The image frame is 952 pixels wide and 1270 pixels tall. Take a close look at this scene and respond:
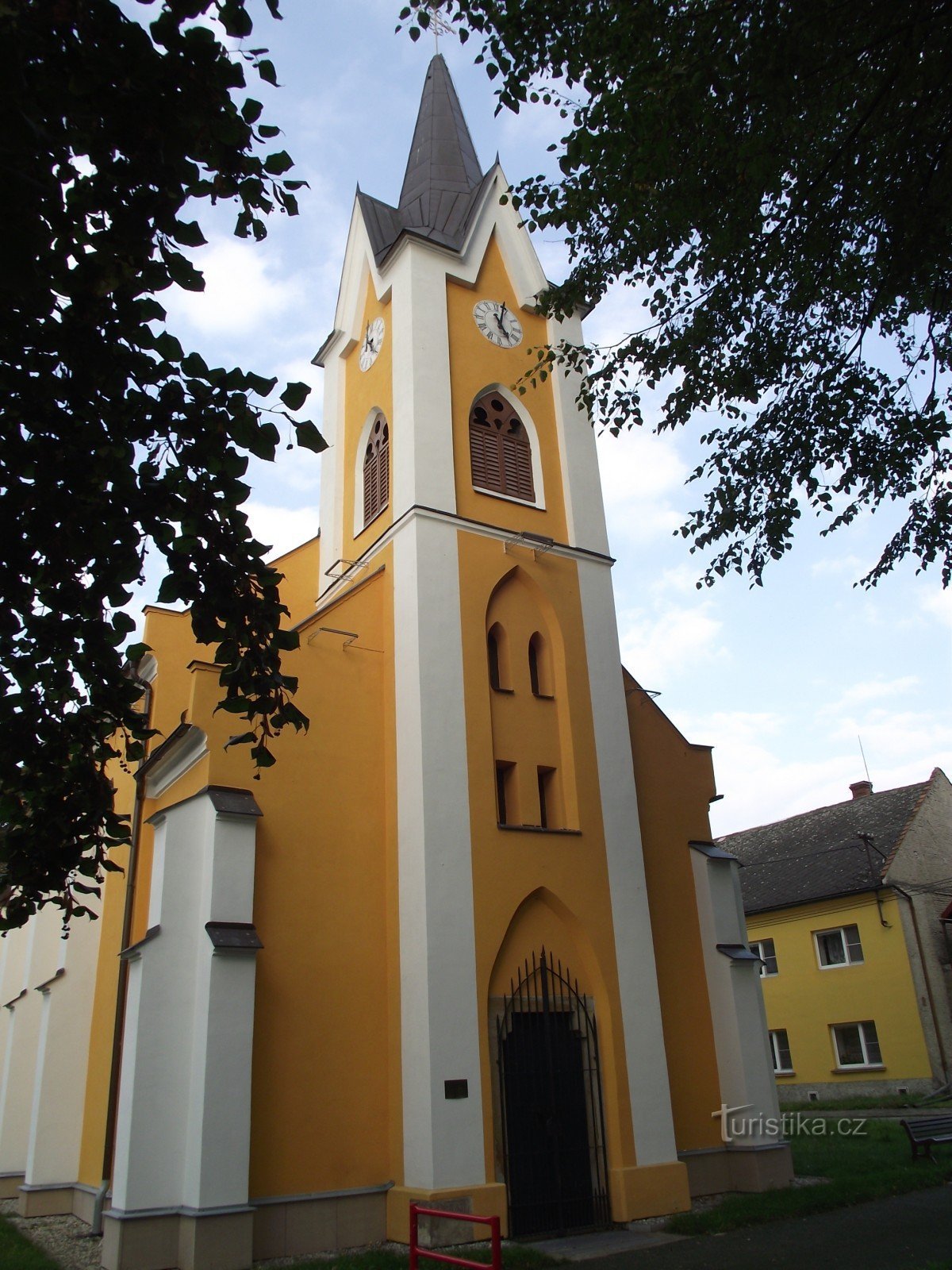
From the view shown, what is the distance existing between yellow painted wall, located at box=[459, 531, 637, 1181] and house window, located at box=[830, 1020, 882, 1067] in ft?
53.6

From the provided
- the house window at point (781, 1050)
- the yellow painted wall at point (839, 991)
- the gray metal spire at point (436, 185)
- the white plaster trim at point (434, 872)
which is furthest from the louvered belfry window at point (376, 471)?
the house window at point (781, 1050)

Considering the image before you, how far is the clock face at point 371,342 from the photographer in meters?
17.6

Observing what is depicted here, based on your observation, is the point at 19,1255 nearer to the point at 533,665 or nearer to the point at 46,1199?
the point at 46,1199

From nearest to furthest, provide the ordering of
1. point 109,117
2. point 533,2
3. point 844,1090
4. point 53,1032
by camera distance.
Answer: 1. point 109,117
2. point 533,2
3. point 53,1032
4. point 844,1090

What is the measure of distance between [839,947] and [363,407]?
2006cm

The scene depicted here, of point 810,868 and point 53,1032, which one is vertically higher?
point 810,868

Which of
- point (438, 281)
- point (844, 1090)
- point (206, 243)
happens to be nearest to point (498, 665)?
point (438, 281)

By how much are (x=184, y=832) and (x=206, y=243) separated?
27.1 feet

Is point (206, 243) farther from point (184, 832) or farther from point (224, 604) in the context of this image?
point (184, 832)

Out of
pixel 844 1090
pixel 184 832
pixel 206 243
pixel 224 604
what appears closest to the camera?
pixel 206 243

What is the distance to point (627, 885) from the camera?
1395 centimetres

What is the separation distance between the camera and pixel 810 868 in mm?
30250

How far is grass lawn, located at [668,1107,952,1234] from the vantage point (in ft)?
37.8

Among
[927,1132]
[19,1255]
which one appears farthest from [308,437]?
[927,1132]
